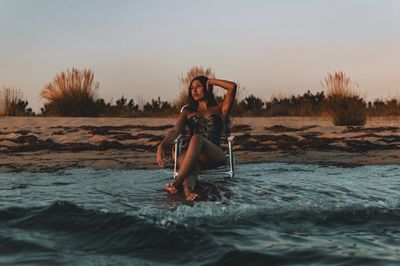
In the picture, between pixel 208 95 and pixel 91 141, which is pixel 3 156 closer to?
pixel 91 141

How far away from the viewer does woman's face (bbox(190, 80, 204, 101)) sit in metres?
6.25

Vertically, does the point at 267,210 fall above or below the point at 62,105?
below

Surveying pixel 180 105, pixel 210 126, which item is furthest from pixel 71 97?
pixel 210 126

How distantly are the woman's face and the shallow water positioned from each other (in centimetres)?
87

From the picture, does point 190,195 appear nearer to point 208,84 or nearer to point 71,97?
point 208,84

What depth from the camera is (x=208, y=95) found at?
6.36 m

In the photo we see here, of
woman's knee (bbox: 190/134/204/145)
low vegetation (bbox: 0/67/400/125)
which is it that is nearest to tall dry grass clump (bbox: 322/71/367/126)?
low vegetation (bbox: 0/67/400/125)

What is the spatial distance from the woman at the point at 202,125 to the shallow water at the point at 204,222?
289 millimetres

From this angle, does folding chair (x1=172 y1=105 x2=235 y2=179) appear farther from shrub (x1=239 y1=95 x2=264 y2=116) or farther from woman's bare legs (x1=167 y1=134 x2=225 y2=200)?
shrub (x1=239 y1=95 x2=264 y2=116)

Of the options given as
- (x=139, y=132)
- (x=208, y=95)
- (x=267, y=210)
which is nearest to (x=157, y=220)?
(x=267, y=210)

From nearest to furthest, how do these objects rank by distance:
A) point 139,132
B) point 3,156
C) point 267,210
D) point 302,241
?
point 302,241 < point 267,210 < point 3,156 < point 139,132

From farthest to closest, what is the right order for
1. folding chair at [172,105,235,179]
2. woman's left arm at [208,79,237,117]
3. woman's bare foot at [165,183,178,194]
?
1. woman's left arm at [208,79,237,117]
2. folding chair at [172,105,235,179]
3. woman's bare foot at [165,183,178,194]

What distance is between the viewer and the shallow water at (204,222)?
3537 millimetres

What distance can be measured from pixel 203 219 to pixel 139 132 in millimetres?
7557
